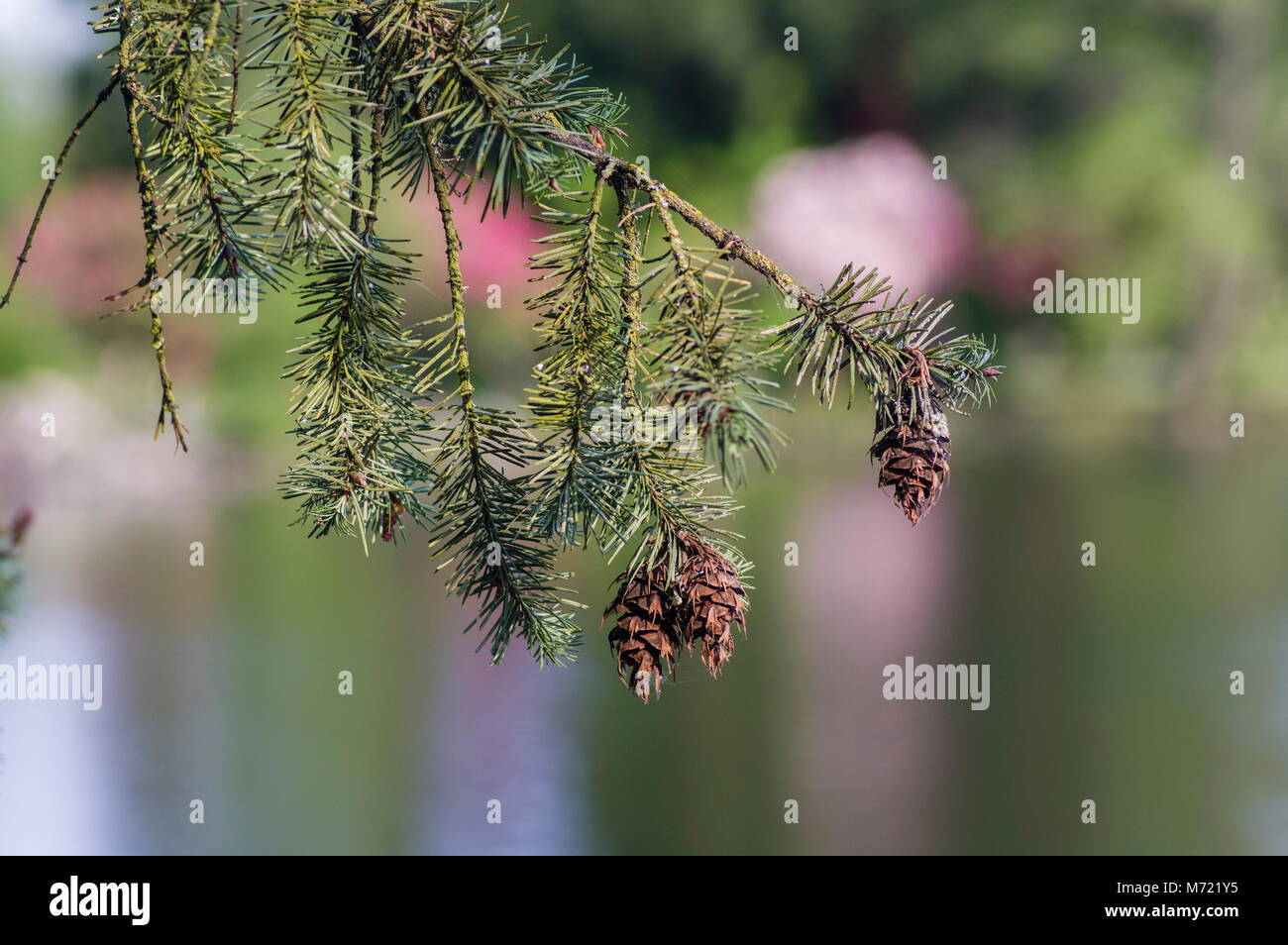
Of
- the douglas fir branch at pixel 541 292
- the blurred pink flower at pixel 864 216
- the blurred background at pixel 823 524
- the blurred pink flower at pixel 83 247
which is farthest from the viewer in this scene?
the blurred pink flower at pixel 864 216

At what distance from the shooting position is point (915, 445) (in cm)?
34

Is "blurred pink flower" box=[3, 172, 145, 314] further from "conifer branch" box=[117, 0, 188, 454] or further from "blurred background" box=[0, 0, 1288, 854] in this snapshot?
"conifer branch" box=[117, 0, 188, 454]

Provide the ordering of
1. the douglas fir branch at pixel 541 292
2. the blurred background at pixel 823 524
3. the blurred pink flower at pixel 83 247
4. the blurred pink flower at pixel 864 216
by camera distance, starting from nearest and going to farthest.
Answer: the douglas fir branch at pixel 541 292
the blurred background at pixel 823 524
the blurred pink flower at pixel 83 247
the blurred pink flower at pixel 864 216

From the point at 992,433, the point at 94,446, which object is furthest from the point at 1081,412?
the point at 94,446

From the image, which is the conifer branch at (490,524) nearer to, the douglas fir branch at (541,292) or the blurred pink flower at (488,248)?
the douglas fir branch at (541,292)

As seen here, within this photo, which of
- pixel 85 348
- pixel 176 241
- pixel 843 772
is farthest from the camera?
pixel 85 348

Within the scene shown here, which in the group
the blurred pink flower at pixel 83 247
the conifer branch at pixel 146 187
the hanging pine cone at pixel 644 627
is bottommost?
the hanging pine cone at pixel 644 627

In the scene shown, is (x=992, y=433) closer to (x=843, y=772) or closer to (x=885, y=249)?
(x=885, y=249)

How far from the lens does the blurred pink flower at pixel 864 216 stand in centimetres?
438

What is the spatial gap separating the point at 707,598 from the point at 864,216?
4.31 m

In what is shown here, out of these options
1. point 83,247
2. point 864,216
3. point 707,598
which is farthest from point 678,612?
point 864,216

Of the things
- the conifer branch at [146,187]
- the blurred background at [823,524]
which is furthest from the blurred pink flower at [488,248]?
the conifer branch at [146,187]

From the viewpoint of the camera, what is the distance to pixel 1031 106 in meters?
4.48

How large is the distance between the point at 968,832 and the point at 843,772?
26cm
